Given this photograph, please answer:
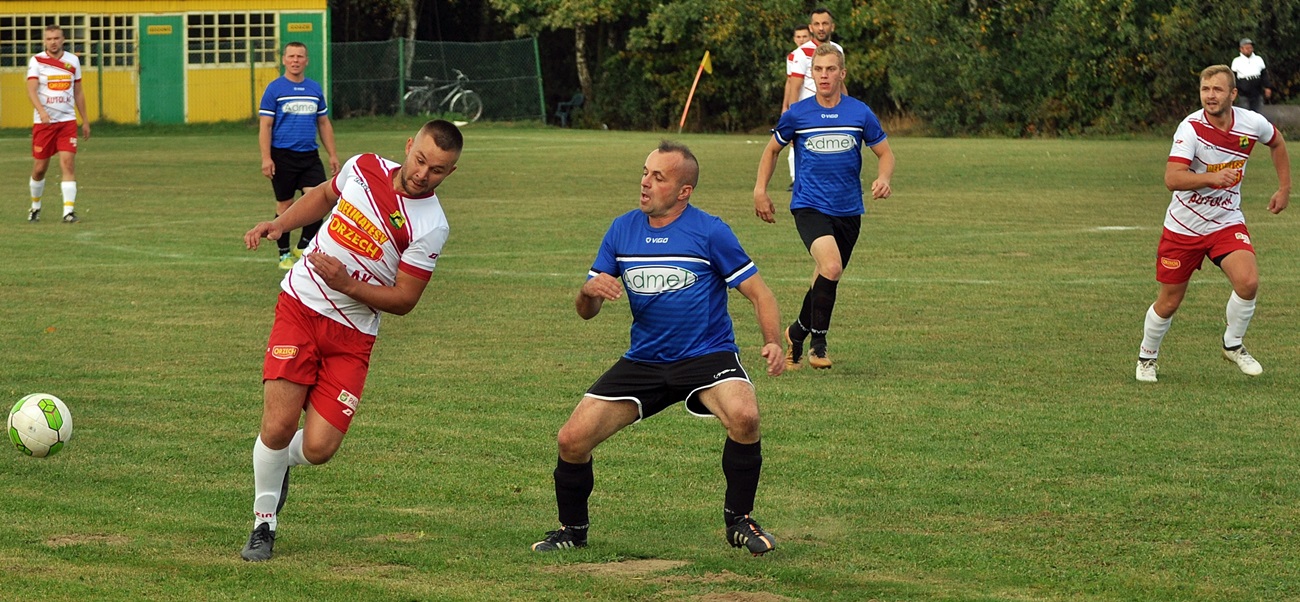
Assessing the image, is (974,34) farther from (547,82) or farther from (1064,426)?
(1064,426)

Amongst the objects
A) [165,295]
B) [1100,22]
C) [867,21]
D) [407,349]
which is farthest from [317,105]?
[867,21]

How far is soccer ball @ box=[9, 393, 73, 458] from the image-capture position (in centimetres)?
760

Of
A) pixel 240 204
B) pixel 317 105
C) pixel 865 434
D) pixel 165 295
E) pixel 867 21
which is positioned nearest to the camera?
pixel 865 434

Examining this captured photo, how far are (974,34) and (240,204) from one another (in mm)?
24301

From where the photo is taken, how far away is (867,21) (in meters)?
45.8

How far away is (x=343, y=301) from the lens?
21.5 ft

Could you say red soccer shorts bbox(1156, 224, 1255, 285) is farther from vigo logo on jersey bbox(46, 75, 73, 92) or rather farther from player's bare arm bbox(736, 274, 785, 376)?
vigo logo on jersey bbox(46, 75, 73, 92)

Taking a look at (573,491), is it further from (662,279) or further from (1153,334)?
(1153,334)

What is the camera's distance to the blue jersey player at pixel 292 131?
53.9ft

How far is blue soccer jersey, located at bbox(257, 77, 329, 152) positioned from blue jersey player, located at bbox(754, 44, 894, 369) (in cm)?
655

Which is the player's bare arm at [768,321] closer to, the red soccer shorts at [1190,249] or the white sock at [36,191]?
the red soccer shorts at [1190,249]

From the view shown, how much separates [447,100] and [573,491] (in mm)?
41498

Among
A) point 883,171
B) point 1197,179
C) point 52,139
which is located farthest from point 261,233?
point 52,139

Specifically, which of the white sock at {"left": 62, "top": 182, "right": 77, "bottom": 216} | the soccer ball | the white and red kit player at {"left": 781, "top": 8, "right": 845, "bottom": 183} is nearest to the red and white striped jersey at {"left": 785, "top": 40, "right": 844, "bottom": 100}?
the white and red kit player at {"left": 781, "top": 8, "right": 845, "bottom": 183}
